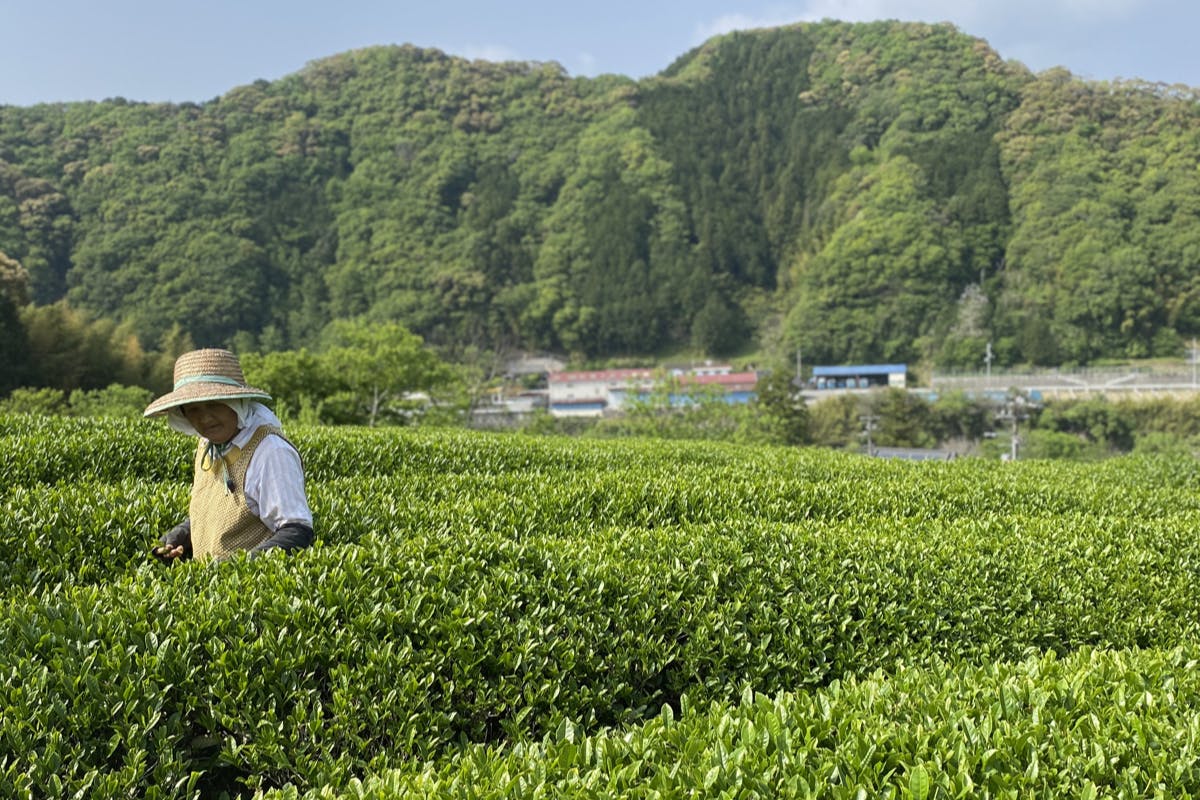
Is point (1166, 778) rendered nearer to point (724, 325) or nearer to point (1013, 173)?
point (724, 325)

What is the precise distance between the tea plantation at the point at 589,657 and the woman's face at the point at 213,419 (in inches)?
22.0

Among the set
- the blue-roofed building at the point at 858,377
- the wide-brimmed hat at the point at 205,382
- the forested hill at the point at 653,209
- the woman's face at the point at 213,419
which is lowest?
the blue-roofed building at the point at 858,377

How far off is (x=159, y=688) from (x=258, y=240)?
325ft

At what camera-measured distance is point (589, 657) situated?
10.3 feet

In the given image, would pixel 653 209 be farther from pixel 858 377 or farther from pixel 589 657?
→ pixel 589 657

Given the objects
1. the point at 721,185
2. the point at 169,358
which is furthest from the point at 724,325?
the point at 169,358

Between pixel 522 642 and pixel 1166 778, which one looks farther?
pixel 522 642

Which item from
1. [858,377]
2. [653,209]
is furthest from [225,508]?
[653,209]

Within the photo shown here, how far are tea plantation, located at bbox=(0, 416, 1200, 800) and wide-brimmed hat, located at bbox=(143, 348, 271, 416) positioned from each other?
69cm

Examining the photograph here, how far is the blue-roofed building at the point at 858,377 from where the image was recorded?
75375mm

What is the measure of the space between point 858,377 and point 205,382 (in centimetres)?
7798

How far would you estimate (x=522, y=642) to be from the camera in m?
3.09

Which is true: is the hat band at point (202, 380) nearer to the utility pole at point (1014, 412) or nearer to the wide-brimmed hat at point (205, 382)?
the wide-brimmed hat at point (205, 382)

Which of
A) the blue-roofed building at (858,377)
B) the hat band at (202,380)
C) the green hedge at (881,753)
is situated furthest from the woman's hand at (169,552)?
the blue-roofed building at (858,377)
